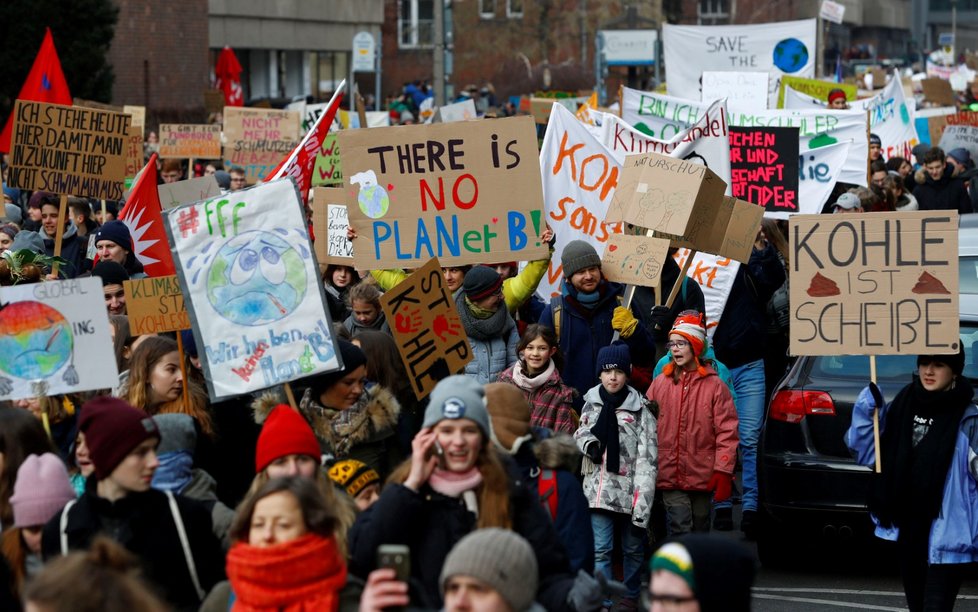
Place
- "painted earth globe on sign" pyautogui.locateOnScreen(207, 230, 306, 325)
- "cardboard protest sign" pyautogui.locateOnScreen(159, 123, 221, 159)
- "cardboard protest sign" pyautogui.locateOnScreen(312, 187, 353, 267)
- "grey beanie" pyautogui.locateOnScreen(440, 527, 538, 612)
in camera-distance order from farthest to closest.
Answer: "cardboard protest sign" pyautogui.locateOnScreen(159, 123, 221, 159) < "cardboard protest sign" pyautogui.locateOnScreen(312, 187, 353, 267) < "painted earth globe on sign" pyautogui.locateOnScreen(207, 230, 306, 325) < "grey beanie" pyautogui.locateOnScreen(440, 527, 538, 612)

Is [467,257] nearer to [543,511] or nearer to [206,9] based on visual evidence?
[543,511]

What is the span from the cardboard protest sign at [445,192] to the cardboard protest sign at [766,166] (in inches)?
150

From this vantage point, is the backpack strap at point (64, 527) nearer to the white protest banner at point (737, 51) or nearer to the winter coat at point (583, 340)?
the winter coat at point (583, 340)

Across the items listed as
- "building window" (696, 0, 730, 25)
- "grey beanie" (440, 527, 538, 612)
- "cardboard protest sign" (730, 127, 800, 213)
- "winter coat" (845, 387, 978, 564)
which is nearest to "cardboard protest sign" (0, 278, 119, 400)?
"grey beanie" (440, 527, 538, 612)

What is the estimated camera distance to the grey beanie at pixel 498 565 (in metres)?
3.78

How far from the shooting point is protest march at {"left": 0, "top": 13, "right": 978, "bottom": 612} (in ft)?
14.9

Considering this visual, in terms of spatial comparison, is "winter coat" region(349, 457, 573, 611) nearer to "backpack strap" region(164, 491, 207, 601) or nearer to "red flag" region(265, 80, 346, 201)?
"backpack strap" region(164, 491, 207, 601)

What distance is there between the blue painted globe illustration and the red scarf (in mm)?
19175

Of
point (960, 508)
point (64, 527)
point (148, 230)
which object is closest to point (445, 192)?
point (148, 230)

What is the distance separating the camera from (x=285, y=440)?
505cm

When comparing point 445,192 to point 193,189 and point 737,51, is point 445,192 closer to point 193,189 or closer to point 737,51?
point 193,189

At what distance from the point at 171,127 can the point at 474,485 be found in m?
15.7

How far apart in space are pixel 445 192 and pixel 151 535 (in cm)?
423

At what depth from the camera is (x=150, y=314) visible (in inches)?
283
